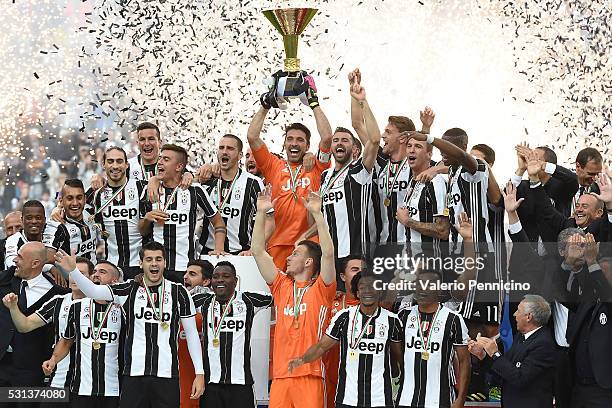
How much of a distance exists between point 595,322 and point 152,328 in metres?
2.80

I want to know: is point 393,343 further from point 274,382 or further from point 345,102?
point 345,102

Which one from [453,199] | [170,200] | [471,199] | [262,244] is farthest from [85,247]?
[471,199]

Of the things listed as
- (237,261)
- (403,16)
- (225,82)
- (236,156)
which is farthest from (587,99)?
(237,261)

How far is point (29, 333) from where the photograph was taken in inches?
342

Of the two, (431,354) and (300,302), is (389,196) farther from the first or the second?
(431,354)

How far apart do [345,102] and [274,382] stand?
678 centimetres

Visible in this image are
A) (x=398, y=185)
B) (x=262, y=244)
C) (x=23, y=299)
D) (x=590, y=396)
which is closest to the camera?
(x=590, y=396)

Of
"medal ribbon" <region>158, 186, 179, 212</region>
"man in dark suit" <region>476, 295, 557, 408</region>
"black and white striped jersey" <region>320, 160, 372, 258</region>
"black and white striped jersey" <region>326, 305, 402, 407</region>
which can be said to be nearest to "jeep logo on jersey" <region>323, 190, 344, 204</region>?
"black and white striped jersey" <region>320, 160, 372, 258</region>

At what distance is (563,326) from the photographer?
8.28 metres

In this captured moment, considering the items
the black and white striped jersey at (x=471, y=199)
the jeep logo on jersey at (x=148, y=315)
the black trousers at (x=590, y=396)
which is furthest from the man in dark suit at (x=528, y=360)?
the jeep logo on jersey at (x=148, y=315)

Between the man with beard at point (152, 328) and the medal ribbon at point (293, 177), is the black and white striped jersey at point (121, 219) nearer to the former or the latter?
the man with beard at point (152, 328)

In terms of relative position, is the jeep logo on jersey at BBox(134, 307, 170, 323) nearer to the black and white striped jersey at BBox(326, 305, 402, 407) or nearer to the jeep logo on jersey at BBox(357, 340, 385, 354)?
the black and white striped jersey at BBox(326, 305, 402, 407)

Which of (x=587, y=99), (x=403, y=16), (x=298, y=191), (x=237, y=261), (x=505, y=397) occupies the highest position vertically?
(x=403, y=16)

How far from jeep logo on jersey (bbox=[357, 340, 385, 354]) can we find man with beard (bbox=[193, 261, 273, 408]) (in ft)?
2.61
